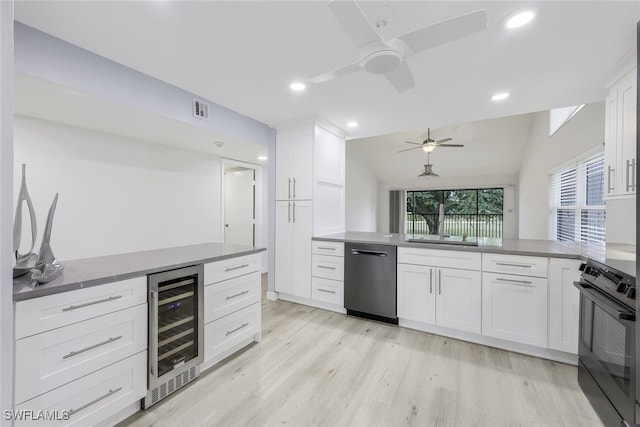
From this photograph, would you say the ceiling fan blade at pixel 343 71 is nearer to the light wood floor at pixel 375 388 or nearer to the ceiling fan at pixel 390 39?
the ceiling fan at pixel 390 39

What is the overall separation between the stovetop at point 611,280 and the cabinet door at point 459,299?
2.61 ft

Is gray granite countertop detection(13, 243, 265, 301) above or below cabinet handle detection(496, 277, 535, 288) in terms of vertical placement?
above

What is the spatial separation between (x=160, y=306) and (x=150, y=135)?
2165 mm

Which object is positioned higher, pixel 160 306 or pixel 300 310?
pixel 160 306

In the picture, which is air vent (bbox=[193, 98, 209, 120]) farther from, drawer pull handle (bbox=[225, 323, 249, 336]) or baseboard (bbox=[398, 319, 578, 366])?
baseboard (bbox=[398, 319, 578, 366])

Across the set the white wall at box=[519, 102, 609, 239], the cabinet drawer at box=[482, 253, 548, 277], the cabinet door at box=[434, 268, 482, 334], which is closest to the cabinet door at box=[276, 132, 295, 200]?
the cabinet door at box=[434, 268, 482, 334]

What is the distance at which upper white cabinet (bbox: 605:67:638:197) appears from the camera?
6.38 ft

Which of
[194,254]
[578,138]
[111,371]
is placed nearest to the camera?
[111,371]

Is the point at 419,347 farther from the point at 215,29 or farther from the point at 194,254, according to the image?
the point at 215,29

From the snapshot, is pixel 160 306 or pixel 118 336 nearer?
Answer: pixel 118 336

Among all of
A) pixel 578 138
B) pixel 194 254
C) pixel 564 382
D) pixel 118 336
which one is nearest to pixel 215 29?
pixel 194 254

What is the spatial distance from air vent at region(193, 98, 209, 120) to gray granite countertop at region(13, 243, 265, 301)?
52.9 inches

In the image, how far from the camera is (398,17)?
1.59m

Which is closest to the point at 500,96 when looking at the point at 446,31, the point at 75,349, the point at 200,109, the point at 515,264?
the point at 515,264
